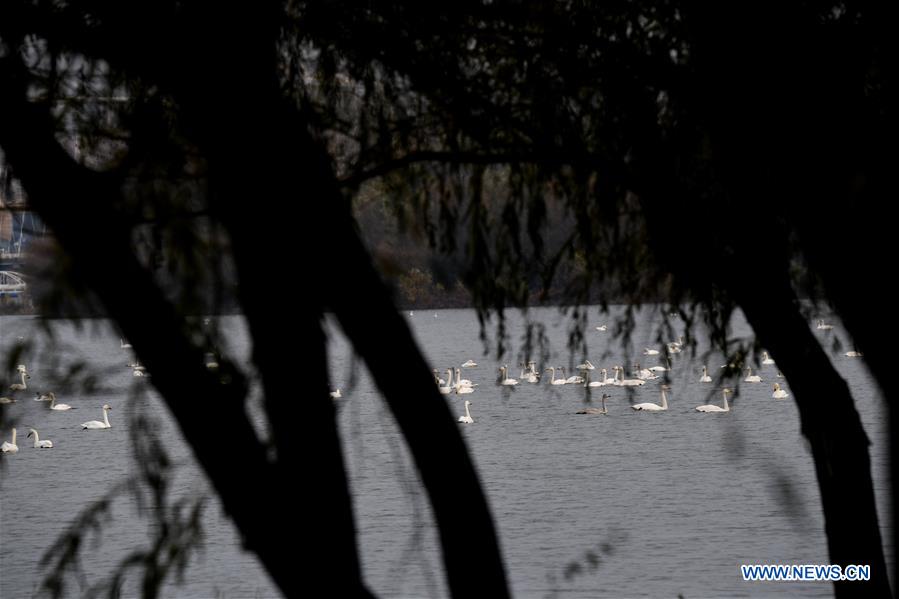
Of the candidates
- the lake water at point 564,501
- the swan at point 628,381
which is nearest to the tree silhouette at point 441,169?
the lake water at point 564,501

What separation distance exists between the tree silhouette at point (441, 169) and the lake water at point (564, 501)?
51cm

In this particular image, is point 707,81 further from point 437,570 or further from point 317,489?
point 437,570

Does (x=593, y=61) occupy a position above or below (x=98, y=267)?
above

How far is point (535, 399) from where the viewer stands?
1467 inches

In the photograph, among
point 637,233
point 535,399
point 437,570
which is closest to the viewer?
point 637,233

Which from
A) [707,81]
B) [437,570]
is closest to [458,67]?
[707,81]

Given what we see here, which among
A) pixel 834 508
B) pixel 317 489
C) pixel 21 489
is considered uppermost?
pixel 317 489

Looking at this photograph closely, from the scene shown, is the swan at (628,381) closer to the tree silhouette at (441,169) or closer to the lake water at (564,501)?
the lake water at (564,501)

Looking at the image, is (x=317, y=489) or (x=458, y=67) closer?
(x=317, y=489)

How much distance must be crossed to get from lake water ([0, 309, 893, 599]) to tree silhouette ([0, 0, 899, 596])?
51 cm

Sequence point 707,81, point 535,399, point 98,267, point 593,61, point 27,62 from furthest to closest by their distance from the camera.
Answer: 1. point 535,399
2. point 593,61
3. point 27,62
4. point 707,81
5. point 98,267

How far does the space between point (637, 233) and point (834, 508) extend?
1.28 metres

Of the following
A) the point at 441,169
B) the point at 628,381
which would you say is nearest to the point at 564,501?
the point at 628,381

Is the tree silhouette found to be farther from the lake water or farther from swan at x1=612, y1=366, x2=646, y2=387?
swan at x1=612, y1=366, x2=646, y2=387
